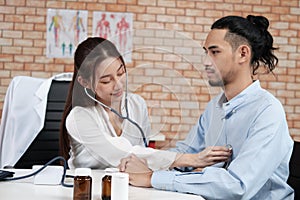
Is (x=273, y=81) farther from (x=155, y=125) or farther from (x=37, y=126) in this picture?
(x=155, y=125)

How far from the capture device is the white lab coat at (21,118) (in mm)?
2625

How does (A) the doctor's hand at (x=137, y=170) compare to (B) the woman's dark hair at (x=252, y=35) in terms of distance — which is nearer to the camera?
(A) the doctor's hand at (x=137, y=170)

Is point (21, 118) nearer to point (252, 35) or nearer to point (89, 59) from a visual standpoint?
point (89, 59)

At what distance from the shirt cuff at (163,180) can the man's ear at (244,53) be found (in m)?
0.49

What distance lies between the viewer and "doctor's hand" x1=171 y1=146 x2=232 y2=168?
164 cm

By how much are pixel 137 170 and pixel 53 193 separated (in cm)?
27

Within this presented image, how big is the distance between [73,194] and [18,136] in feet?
4.23

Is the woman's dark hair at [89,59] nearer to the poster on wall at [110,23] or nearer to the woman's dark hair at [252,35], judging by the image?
the woman's dark hair at [252,35]

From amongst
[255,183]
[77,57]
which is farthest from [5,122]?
[255,183]

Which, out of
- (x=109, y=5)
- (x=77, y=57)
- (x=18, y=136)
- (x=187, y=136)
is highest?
(x=109, y=5)

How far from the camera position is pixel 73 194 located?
56.2 inches

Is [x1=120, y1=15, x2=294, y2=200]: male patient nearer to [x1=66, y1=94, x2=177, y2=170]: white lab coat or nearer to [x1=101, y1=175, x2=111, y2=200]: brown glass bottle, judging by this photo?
[x1=66, y1=94, x2=177, y2=170]: white lab coat

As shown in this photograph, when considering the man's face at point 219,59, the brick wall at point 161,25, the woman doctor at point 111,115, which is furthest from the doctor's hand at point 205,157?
the brick wall at point 161,25

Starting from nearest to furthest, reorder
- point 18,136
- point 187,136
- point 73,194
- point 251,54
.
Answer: point 73,194 < point 187,136 < point 251,54 < point 18,136
